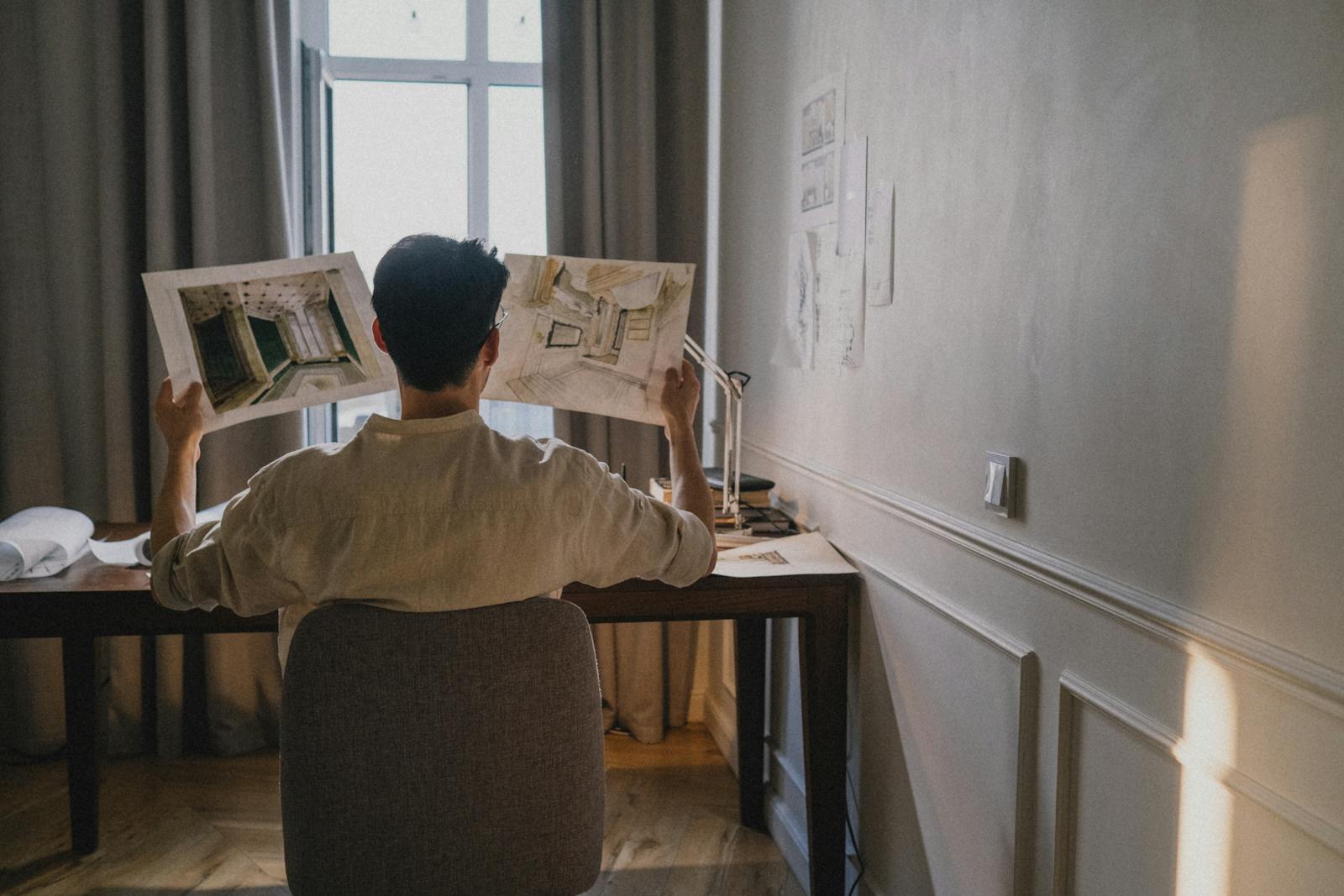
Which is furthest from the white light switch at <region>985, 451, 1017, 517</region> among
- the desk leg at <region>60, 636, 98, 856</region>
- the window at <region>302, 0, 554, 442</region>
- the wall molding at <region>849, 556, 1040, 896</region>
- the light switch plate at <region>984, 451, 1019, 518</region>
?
the desk leg at <region>60, 636, 98, 856</region>

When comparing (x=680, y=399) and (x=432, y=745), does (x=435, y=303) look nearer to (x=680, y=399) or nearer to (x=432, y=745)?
(x=432, y=745)

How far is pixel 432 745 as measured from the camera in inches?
46.9

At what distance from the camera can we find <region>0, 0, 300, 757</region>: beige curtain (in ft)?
9.68

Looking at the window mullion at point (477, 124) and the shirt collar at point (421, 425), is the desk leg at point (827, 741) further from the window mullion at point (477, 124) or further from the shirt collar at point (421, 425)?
the window mullion at point (477, 124)

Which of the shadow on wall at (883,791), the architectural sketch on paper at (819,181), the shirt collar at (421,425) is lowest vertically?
the shadow on wall at (883,791)

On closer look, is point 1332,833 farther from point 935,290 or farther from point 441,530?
point 935,290

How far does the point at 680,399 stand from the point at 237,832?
5.69 feet

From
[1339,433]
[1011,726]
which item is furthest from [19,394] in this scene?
[1339,433]

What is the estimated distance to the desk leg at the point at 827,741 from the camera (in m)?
2.10

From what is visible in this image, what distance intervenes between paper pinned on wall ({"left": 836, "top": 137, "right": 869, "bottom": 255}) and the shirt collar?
1069mm

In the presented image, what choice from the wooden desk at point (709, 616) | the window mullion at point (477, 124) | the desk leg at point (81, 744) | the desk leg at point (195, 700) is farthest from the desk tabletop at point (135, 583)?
the window mullion at point (477, 124)

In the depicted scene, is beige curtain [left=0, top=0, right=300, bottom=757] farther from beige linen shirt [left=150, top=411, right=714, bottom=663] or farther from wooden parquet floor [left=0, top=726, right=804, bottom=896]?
beige linen shirt [left=150, top=411, right=714, bottom=663]

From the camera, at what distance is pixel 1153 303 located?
1.20 metres

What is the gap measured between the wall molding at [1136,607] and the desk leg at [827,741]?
29 centimetres
